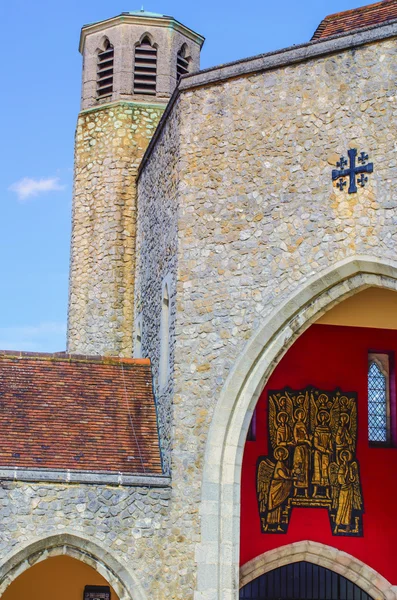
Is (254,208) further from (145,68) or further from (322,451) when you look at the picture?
(145,68)

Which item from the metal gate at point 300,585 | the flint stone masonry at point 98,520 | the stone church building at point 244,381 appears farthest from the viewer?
the metal gate at point 300,585

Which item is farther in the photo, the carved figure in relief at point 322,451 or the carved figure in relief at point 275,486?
the carved figure in relief at point 322,451

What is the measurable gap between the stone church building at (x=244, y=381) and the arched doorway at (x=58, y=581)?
3cm

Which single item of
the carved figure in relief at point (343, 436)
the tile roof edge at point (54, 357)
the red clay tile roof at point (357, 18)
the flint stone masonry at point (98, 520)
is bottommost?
the flint stone masonry at point (98, 520)

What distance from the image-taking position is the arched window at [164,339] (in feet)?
38.8

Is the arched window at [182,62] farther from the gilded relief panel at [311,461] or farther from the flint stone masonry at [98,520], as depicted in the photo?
the flint stone masonry at [98,520]

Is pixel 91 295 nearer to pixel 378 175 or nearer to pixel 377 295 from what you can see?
pixel 377 295

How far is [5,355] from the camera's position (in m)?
12.4

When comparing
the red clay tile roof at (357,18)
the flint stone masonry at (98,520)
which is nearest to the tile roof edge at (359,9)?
the red clay tile roof at (357,18)

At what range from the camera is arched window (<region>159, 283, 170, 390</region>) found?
38.8ft

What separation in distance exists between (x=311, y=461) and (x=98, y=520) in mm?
3849

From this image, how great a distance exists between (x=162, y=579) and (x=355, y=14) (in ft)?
27.3

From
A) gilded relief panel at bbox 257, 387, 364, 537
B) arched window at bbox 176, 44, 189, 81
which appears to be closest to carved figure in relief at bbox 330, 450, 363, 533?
gilded relief panel at bbox 257, 387, 364, 537

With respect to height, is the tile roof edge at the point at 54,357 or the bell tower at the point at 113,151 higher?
the bell tower at the point at 113,151
